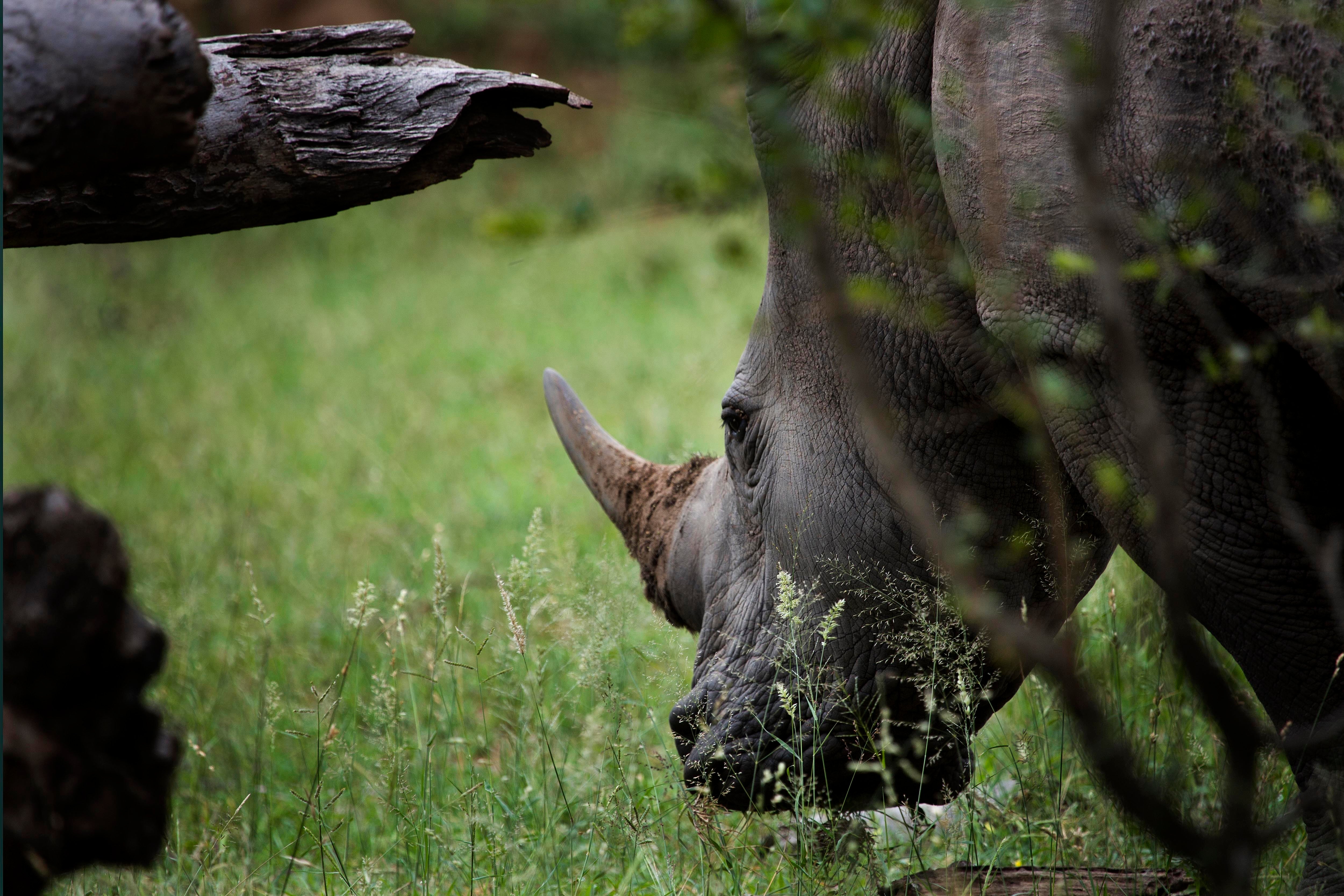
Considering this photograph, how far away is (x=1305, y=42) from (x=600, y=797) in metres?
2.02

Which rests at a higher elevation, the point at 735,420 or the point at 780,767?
the point at 735,420

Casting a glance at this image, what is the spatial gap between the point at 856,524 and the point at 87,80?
157 cm

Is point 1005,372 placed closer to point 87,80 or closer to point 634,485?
point 634,485

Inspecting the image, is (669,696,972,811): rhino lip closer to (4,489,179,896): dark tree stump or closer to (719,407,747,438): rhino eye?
(719,407,747,438): rhino eye

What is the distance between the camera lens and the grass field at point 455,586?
262 centimetres

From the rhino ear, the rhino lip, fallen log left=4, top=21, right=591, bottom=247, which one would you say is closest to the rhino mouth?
the rhino lip

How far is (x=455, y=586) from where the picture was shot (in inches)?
189

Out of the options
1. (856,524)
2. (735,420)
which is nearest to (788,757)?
(856,524)

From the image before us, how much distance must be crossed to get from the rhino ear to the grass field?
0.14 meters

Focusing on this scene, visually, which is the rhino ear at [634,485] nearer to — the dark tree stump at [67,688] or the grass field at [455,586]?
the grass field at [455,586]

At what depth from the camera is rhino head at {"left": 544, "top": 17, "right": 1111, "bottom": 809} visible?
2293 millimetres

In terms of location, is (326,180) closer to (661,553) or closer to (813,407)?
(813,407)

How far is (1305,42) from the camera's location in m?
1.71

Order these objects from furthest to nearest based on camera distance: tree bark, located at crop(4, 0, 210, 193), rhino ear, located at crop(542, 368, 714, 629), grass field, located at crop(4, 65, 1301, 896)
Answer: rhino ear, located at crop(542, 368, 714, 629) → grass field, located at crop(4, 65, 1301, 896) → tree bark, located at crop(4, 0, 210, 193)
